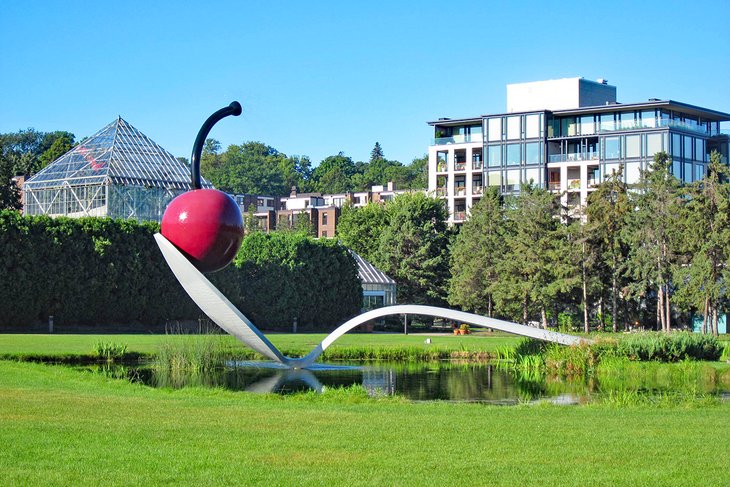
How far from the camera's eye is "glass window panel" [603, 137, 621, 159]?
7481 cm

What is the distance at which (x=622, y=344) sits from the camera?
28812mm

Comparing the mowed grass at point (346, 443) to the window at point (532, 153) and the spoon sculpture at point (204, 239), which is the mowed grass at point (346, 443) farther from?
the window at point (532, 153)

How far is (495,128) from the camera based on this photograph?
3142 inches

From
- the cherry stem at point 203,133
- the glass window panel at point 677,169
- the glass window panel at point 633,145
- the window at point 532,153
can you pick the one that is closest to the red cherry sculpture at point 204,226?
the cherry stem at point 203,133

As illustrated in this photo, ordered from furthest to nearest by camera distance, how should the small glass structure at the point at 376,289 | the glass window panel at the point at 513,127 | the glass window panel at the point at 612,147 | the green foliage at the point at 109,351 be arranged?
the glass window panel at the point at 513,127 → the glass window panel at the point at 612,147 → the small glass structure at the point at 376,289 → the green foliage at the point at 109,351

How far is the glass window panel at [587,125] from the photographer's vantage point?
252 feet

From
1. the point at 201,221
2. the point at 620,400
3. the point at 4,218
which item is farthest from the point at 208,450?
the point at 4,218

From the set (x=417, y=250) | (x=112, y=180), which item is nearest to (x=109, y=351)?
(x=112, y=180)

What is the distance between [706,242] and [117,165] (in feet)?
120

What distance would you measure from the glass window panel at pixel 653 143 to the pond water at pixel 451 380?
1857 inches

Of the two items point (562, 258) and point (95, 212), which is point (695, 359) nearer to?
point (562, 258)

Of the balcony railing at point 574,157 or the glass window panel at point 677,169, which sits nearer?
the glass window panel at point 677,169

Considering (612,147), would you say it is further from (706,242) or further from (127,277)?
(127,277)

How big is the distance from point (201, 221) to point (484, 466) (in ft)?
47.0
